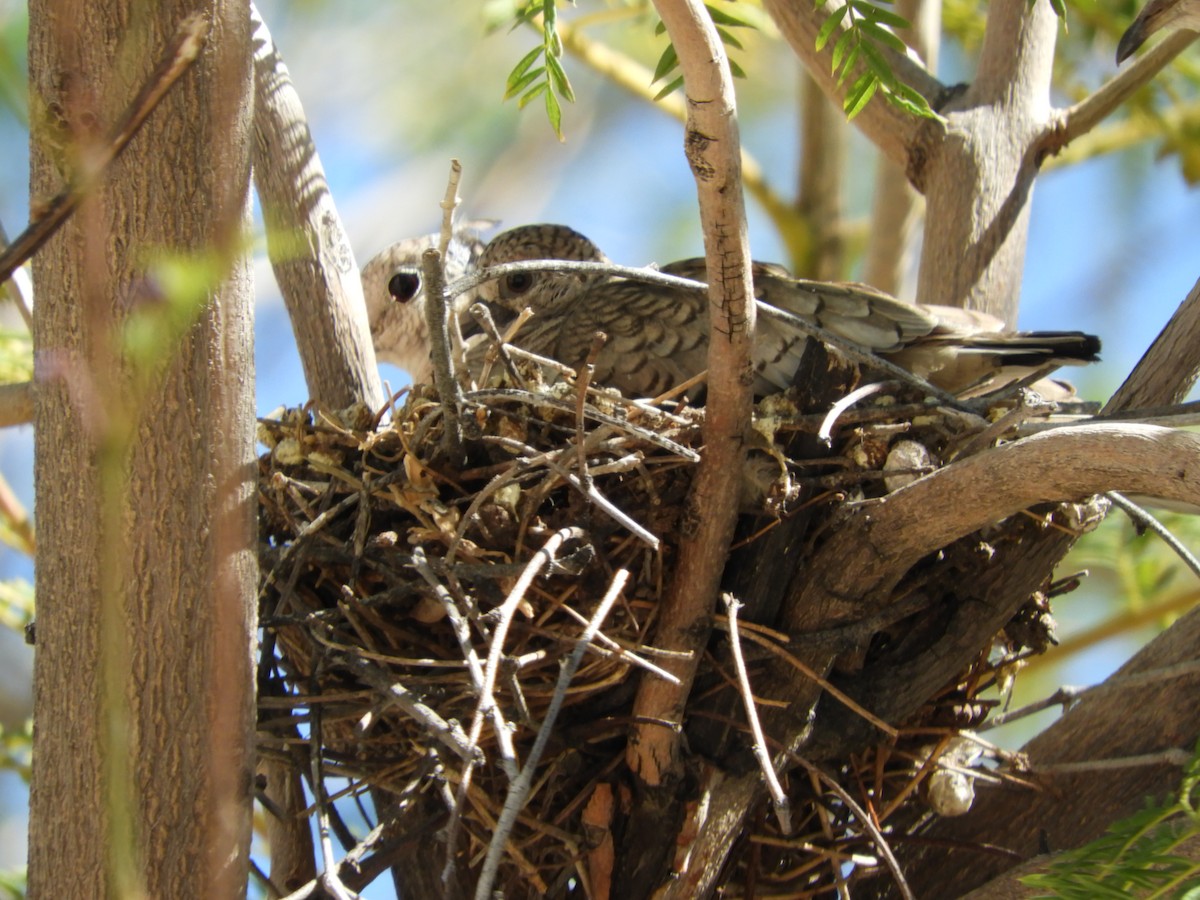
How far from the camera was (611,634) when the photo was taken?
1.76 m

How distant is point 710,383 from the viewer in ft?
5.32

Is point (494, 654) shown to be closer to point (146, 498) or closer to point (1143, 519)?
point (146, 498)

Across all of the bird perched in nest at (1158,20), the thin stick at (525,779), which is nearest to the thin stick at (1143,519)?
the thin stick at (525,779)

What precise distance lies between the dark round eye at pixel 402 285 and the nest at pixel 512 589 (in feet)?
3.49

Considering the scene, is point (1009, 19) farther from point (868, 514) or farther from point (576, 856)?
point (576, 856)

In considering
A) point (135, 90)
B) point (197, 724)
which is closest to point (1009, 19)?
point (135, 90)

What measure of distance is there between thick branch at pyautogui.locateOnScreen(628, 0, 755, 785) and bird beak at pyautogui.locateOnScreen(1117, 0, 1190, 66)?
3.81 feet

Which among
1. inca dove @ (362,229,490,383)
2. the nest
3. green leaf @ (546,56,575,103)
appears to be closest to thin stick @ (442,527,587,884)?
the nest

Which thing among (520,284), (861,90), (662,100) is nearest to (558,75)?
(861,90)

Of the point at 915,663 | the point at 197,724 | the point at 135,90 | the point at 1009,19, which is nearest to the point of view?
the point at 135,90

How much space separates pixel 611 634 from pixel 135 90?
902 millimetres

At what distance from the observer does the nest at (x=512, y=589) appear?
5.59ft

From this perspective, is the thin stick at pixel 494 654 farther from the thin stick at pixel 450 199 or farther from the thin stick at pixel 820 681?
the thin stick at pixel 450 199

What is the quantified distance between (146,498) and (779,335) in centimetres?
95
